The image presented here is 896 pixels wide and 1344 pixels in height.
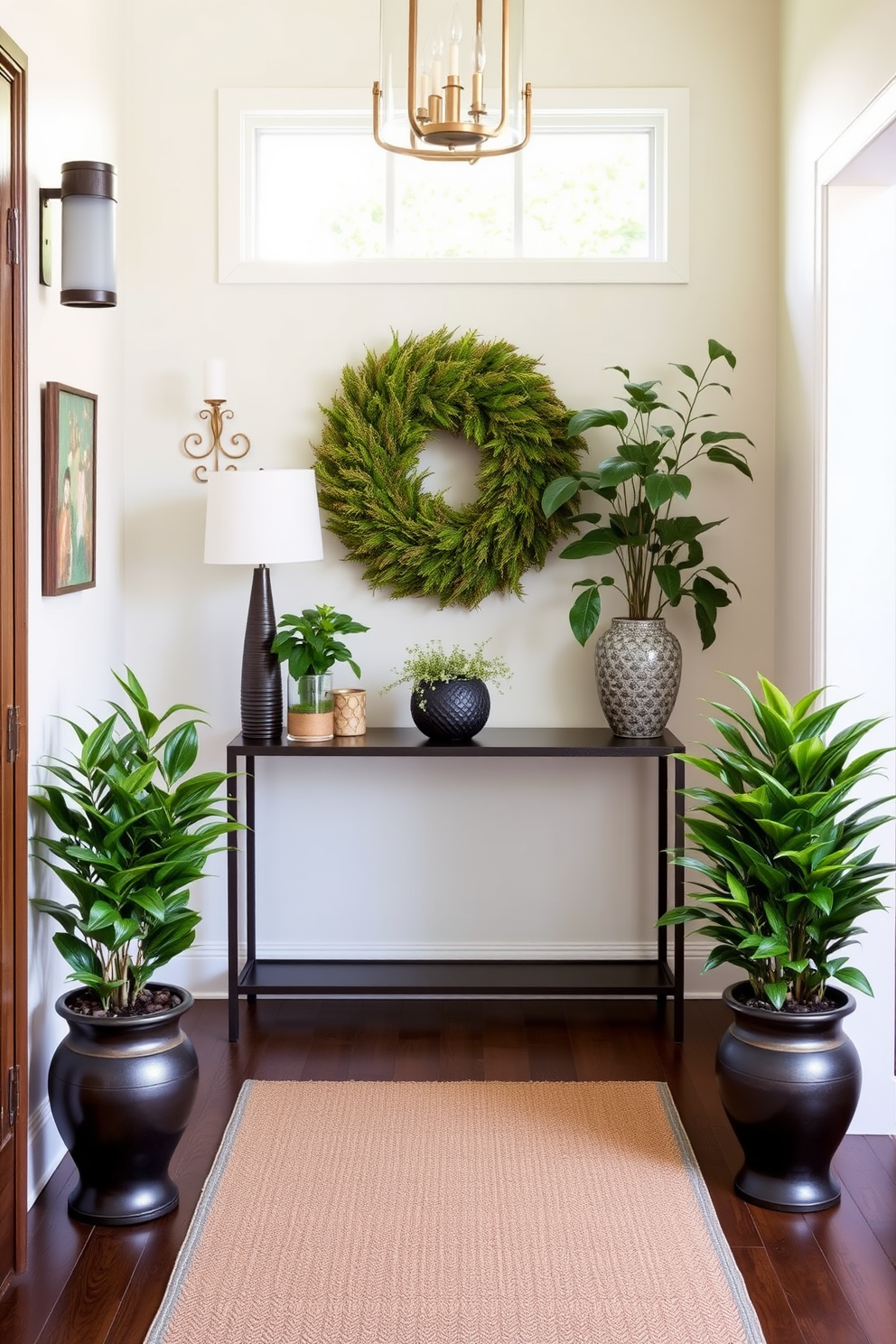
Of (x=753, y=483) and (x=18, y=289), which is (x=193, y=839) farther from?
(x=753, y=483)

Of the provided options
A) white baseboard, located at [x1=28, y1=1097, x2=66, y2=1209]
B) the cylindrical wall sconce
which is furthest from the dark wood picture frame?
white baseboard, located at [x1=28, y1=1097, x2=66, y2=1209]

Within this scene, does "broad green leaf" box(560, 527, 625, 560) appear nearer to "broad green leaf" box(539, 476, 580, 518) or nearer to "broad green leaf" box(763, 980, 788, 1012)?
"broad green leaf" box(539, 476, 580, 518)

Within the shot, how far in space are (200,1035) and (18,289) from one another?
2.13m

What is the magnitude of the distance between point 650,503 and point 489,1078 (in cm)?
157

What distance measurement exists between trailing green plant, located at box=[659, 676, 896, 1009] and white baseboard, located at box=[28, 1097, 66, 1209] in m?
1.50

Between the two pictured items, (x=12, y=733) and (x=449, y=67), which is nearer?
(x=449, y=67)

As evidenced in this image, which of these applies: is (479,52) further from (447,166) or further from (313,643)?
(447,166)

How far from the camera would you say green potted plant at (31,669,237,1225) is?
2594 mm

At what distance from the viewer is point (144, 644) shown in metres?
3.96

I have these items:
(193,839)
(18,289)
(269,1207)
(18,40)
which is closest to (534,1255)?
(269,1207)

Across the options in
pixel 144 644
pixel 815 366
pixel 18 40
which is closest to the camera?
pixel 18 40

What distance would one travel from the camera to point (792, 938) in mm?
2771

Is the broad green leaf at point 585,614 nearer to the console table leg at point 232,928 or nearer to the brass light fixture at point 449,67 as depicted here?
the console table leg at point 232,928

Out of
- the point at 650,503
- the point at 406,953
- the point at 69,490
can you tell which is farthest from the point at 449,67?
the point at 406,953
